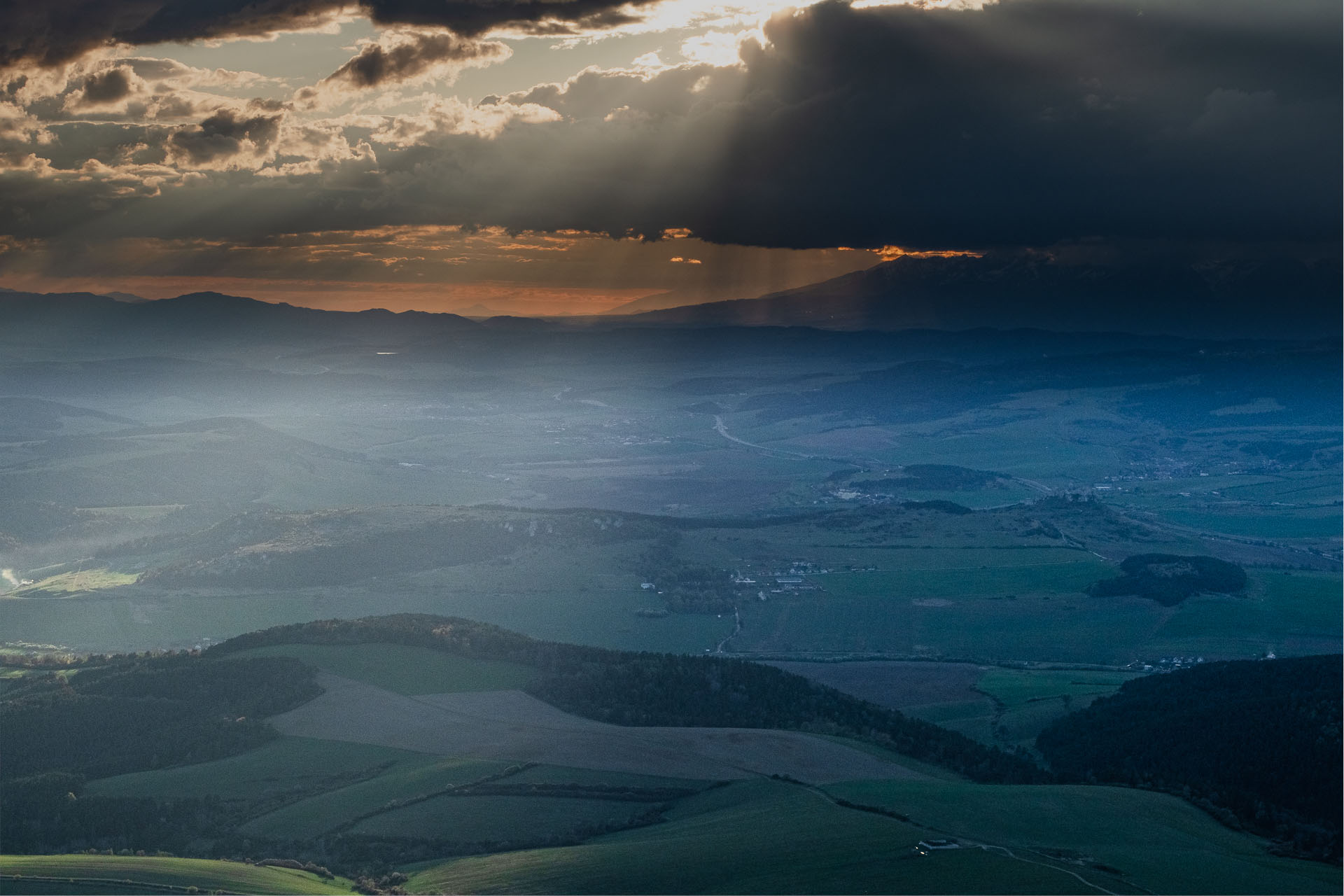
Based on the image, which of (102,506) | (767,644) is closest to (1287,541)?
(767,644)

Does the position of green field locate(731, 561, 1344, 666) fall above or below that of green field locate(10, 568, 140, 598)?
below

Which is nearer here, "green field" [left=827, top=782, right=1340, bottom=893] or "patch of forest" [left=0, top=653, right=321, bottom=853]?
"green field" [left=827, top=782, right=1340, bottom=893]

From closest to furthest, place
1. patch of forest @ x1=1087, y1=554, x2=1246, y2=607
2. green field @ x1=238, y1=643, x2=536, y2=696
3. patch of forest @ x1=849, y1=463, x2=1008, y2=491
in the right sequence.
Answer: green field @ x1=238, y1=643, x2=536, y2=696
patch of forest @ x1=1087, y1=554, x2=1246, y2=607
patch of forest @ x1=849, y1=463, x2=1008, y2=491

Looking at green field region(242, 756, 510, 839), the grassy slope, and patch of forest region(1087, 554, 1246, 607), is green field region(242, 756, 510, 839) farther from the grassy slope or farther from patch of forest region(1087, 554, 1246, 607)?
patch of forest region(1087, 554, 1246, 607)

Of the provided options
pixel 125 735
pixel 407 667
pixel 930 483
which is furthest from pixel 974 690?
pixel 930 483

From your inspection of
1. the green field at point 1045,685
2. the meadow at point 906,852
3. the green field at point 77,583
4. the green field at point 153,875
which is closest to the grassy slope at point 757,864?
the meadow at point 906,852

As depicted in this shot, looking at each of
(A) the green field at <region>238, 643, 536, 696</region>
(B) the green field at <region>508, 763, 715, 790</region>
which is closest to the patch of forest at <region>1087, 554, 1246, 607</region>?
(A) the green field at <region>238, 643, 536, 696</region>

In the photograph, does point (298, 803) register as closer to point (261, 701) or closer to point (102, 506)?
point (261, 701)
